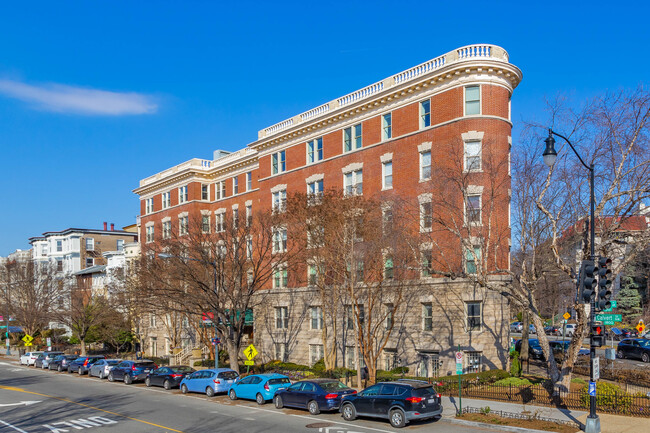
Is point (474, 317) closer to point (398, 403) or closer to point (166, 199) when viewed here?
point (398, 403)

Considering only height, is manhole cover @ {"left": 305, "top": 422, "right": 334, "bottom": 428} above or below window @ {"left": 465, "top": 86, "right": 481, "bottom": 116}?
below

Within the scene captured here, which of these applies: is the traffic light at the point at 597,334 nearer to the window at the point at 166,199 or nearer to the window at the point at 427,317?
the window at the point at 427,317

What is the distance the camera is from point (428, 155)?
37.2 m

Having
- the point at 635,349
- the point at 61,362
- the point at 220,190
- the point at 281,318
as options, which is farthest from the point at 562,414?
the point at 220,190

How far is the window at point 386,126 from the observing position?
1582 inches

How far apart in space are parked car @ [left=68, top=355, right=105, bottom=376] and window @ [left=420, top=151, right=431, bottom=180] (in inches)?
1197

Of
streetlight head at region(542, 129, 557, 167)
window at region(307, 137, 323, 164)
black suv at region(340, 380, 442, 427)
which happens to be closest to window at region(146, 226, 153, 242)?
window at region(307, 137, 323, 164)

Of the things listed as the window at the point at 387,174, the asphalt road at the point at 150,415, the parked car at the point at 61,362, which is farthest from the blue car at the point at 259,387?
the parked car at the point at 61,362

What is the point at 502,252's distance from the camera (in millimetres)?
32344

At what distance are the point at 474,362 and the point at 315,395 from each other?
13107mm

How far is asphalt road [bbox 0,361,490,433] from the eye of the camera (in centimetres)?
2123

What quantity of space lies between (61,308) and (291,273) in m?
35.1

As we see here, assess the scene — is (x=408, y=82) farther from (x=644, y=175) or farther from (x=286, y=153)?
(x=644, y=175)

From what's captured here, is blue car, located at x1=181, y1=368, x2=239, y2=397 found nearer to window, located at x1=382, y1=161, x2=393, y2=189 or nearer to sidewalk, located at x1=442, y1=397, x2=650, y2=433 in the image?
sidewalk, located at x1=442, y1=397, x2=650, y2=433
